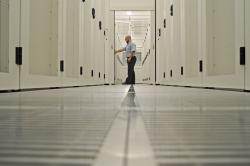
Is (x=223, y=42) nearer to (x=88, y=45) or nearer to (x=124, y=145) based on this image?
(x=124, y=145)

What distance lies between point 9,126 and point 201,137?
11.0 inches

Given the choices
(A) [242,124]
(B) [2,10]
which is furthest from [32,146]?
(B) [2,10]

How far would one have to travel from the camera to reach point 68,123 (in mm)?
594

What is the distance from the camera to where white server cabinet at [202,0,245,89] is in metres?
2.26

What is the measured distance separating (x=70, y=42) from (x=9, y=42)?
1840 millimetres

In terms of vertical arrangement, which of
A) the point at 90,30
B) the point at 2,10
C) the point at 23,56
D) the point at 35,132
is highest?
the point at 90,30

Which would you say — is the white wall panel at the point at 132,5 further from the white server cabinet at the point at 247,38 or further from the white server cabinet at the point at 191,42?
the white server cabinet at the point at 247,38

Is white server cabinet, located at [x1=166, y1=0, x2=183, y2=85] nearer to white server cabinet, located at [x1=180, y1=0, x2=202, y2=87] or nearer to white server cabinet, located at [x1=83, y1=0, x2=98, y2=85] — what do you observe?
white server cabinet, located at [x1=180, y1=0, x2=202, y2=87]

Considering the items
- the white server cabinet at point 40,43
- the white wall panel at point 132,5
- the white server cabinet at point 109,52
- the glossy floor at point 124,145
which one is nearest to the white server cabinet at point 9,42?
the white server cabinet at point 40,43

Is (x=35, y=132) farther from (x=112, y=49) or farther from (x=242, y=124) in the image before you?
(x=112, y=49)

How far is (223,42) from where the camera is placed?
2719 millimetres

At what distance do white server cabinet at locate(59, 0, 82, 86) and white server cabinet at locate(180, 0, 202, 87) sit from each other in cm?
123

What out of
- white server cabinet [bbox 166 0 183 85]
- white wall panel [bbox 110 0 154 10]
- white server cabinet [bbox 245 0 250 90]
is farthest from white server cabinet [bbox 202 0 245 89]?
white wall panel [bbox 110 0 154 10]

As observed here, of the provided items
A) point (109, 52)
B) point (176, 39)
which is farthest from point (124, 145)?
point (109, 52)
